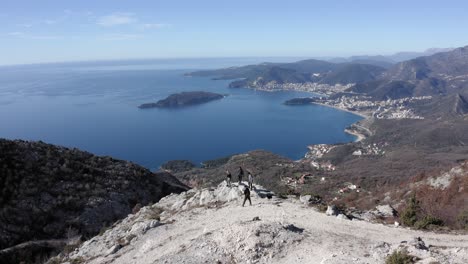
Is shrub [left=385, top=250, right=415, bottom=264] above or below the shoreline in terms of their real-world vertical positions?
above

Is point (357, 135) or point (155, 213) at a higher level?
point (155, 213)

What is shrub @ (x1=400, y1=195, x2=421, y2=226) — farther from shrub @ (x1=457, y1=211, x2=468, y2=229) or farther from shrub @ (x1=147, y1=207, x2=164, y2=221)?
shrub @ (x1=147, y1=207, x2=164, y2=221)

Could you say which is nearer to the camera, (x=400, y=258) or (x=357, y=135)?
(x=400, y=258)

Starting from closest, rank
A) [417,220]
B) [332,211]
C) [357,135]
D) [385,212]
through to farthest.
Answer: [417,220] < [332,211] < [385,212] < [357,135]

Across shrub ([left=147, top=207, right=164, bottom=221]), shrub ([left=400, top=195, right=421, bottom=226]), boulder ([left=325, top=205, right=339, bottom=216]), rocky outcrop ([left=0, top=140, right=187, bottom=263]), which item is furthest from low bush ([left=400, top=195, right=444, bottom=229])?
rocky outcrop ([left=0, top=140, right=187, bottom=263])

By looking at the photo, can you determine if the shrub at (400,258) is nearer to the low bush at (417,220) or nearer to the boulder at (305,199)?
the low bush at (417,220)

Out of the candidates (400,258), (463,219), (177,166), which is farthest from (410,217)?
(177,166)

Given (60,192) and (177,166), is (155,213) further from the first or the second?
(177,166)

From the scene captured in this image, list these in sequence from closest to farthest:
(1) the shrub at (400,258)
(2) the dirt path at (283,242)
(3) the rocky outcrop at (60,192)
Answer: (1) the shrub at (400,258) < (2) the dirt path at (283,242) < (3) the rocky outcrop at (60,192)

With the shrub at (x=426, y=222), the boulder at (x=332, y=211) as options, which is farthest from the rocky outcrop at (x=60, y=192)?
the shrub at (x=426, y=222)
